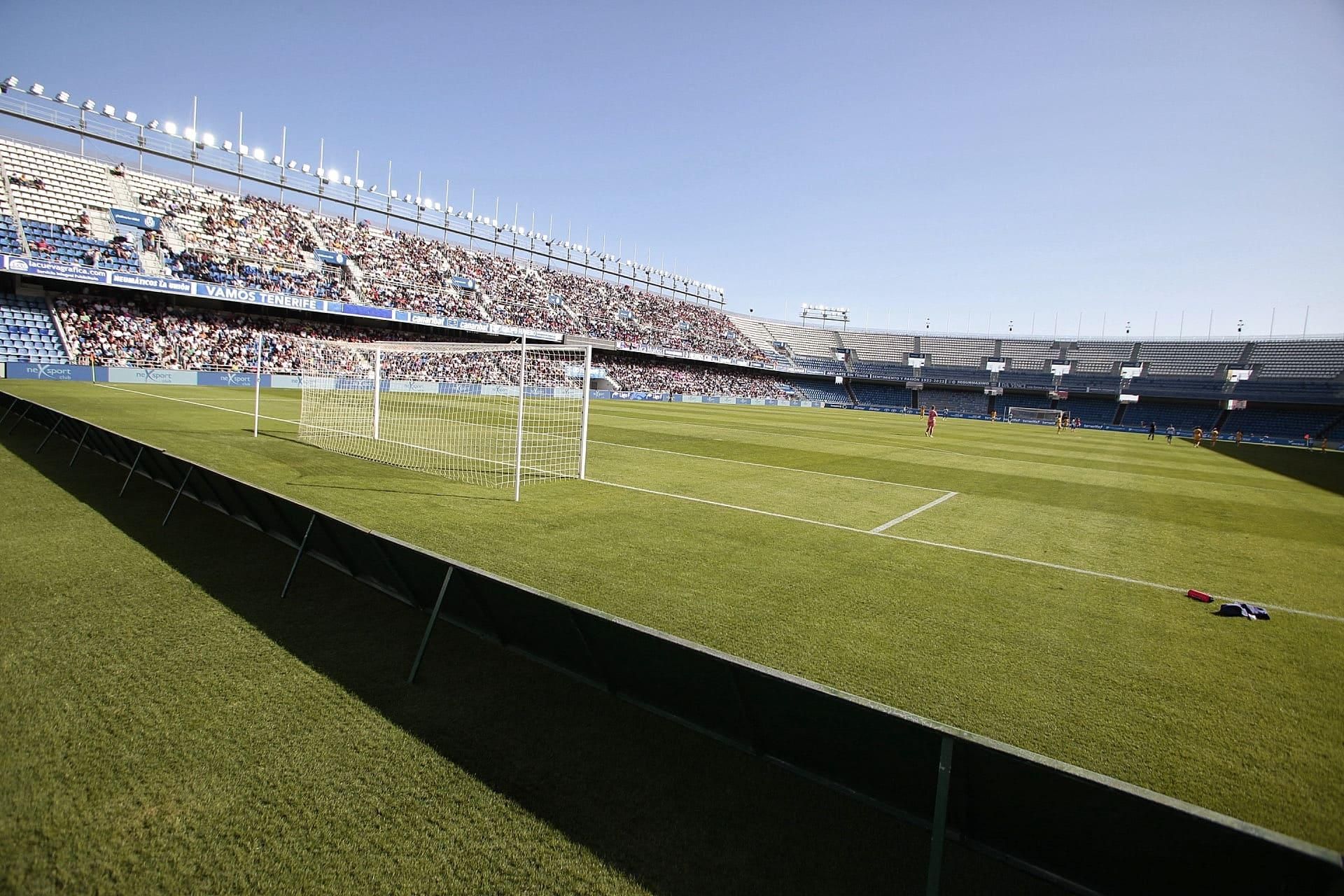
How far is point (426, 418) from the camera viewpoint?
998 inches

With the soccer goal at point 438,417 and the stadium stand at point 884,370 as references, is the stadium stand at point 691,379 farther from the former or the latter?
the soccer goal at point 438,417

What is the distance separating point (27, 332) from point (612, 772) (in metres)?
42.8

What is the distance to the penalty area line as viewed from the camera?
304 inches

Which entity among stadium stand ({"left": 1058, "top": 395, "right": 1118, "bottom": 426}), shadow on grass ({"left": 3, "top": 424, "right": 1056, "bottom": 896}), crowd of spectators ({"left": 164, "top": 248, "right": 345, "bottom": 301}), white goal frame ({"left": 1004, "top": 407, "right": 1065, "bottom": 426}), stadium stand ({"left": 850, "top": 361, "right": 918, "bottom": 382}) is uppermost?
crowd of spectators ({"left": 164, "top": 248, "right": 345, "bottom": 301})

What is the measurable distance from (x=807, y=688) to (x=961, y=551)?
7.33 meters

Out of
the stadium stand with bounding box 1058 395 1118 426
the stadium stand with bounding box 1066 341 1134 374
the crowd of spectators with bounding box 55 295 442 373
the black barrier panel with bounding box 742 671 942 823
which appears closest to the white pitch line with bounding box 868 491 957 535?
the black barrier panel with bounding box 742 671 942 823

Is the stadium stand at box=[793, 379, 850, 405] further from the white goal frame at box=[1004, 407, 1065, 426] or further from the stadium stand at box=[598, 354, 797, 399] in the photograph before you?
the white goal frame at box=[1004, 407, 1065, 426]

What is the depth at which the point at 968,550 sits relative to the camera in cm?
950

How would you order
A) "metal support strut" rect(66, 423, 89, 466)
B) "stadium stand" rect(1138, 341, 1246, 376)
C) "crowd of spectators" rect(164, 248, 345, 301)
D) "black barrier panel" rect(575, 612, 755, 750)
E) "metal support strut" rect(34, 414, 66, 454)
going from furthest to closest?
"stadium stand" rect(1138, 341, 1246, 376) → "crowd of spectators" rect(164, 248, 345, 301) → "metal support strut" rect(34, 414, 66, 454) → "metal support strut" rect(66, 423, 89, 466) → "black barrier panel" rect(575, 612, 755, 750)

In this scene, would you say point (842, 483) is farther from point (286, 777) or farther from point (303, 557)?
point (286, 777)

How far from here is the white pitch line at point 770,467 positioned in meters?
15.3

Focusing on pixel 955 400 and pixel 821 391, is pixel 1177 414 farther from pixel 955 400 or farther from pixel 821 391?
pixel 821 391

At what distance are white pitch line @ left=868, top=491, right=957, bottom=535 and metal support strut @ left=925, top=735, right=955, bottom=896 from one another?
7.71 meters

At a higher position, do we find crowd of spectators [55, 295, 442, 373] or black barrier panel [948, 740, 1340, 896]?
crowd of spectators [55, 295, 442, 373]
